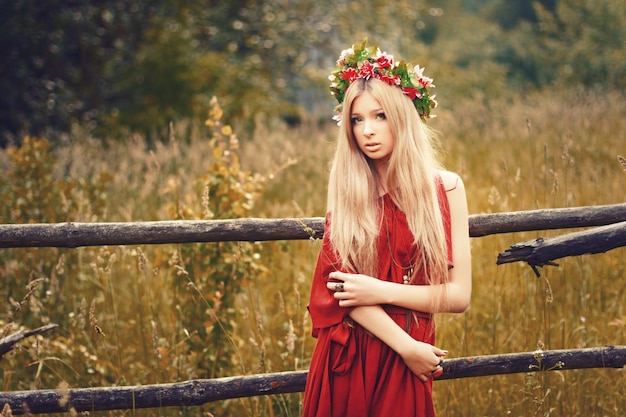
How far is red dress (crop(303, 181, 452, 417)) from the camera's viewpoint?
2.08 meters

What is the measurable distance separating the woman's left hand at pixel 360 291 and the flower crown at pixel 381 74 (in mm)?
597

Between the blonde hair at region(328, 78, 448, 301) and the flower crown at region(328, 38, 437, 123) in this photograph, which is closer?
the blonde hair at region(328, 78, 448, 301)

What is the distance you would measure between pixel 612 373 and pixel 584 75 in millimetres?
14552

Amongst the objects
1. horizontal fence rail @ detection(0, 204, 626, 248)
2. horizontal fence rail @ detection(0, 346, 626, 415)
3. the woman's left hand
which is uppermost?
horizontal fence rail @ detection(0, 204, 626, 248)

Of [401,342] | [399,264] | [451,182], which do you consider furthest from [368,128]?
[401,342]

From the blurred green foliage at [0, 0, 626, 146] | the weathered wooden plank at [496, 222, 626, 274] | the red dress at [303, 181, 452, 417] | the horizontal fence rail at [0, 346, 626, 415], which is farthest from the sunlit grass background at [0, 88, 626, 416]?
the blurred green foliage at [0, 0, 626, 146]

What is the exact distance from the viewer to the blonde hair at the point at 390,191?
7.04 ft

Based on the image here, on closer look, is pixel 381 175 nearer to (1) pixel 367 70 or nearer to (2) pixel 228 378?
(1) pixel 367 70

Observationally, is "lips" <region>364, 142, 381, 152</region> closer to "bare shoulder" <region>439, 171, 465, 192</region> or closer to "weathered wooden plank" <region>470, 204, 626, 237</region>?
"bare shoulder" <region>439, 171, 465, 192</region>

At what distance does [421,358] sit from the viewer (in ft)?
6.73

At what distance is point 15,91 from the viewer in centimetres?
959

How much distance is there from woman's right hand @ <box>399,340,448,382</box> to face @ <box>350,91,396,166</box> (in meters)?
0.65

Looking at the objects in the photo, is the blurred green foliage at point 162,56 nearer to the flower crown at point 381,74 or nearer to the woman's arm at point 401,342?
the flower crown at point 381,74

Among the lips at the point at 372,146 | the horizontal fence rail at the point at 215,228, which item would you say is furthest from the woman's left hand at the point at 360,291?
the horizontal fence rail at the point at 215,228
